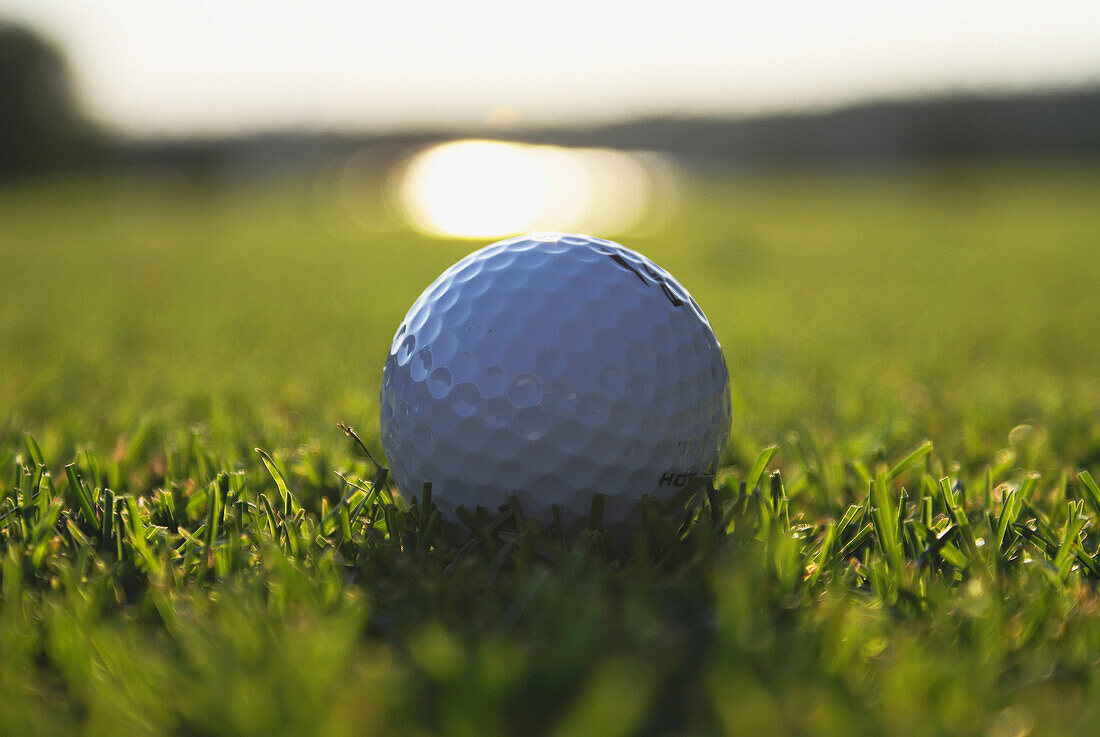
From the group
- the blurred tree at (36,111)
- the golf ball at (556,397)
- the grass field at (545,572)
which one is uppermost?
the blurred tree at (36,111)

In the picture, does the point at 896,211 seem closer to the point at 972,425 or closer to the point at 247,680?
the point at 972,425

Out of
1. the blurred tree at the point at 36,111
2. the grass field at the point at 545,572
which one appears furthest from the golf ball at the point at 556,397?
the blurred tree at the point at 36,111

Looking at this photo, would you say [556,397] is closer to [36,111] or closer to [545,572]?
[545,572]

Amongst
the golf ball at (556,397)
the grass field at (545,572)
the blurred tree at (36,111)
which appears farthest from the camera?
the blurred tree at (36,111)

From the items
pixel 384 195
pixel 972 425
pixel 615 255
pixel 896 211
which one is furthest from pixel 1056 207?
pixel 384 195

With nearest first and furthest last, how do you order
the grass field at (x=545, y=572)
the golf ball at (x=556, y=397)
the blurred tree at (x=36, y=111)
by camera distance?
the grass field at (x=545, y=572) < the golf ball at (x=556, y=397) < the blurred tree at (x=36, y=111)

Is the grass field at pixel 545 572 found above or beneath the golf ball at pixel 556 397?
beneath

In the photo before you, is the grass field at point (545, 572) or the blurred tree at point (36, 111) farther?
the blurred tree at point (36, 111)

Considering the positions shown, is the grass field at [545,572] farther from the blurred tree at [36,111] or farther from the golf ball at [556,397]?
the blurred tree at [36,111]
